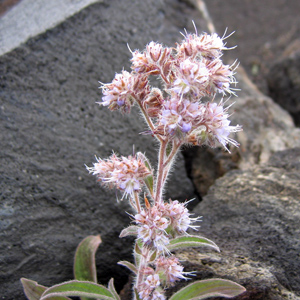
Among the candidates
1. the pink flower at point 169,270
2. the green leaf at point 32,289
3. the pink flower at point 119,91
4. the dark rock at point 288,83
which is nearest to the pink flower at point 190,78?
the pink flower at point 119,91

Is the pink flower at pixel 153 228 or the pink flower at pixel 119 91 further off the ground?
the pink flower at pixel 119 91

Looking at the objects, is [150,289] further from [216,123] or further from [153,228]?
[216,123]

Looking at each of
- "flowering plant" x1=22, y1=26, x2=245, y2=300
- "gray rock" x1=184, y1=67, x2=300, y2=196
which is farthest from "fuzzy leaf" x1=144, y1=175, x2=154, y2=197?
"gray rock" x1=184, y1=67, x2=300, y2=196

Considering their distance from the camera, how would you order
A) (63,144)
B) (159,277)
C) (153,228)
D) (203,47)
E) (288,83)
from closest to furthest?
(153,228), (203,47), (159,277), (63,144), (288,83)

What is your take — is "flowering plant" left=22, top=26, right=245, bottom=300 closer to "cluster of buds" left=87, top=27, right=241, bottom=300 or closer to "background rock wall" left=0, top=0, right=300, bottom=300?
"cluster of buds" left=87, top=27, right=241, bottom=300

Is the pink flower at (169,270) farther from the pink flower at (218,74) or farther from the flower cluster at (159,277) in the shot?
the pink flower at (218,74)

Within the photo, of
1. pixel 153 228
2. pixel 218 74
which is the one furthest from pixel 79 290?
pixel 218 74
